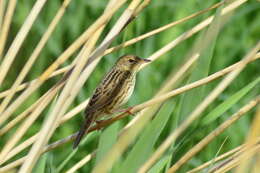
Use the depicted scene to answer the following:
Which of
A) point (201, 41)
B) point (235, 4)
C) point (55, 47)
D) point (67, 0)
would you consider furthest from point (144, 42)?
point (201, 41)

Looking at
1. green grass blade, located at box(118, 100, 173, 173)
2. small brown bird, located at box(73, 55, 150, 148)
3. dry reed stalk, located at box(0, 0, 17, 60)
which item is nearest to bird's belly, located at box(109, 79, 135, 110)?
small brown bird, located at box(73, 55, 150, 148)

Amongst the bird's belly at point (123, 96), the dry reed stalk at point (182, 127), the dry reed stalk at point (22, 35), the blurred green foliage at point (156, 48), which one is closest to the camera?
the dry reed stalk at point (182, 127)

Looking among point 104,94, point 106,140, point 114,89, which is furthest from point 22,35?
point 114,89

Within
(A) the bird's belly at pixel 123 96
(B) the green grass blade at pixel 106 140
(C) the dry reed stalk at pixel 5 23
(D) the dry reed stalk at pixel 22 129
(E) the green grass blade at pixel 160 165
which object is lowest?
(E) the green grass blade at pixel 160 165

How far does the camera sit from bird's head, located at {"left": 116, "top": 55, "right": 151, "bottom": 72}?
3.77 m

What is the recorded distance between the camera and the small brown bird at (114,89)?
11.2 feet

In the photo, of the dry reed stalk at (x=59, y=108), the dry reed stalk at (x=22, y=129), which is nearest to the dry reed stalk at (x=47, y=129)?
the dry reed stalk at (x=59, y=108)

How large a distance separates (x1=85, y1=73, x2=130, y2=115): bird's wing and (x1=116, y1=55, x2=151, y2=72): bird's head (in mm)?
65

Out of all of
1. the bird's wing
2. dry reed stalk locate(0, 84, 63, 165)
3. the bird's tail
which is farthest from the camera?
the bird's wing

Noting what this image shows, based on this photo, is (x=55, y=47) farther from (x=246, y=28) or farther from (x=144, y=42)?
(x=246, y=28)

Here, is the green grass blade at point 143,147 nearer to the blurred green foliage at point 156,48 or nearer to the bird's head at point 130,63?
the bird's head at point 130,63

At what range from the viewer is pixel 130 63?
151 inches

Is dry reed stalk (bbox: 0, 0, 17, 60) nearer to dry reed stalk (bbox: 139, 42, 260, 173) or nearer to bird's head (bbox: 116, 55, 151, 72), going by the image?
dry reed stalk (bbox: 139, 42, 260, 173)

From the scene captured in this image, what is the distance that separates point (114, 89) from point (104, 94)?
0.12 m
